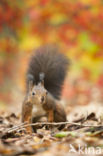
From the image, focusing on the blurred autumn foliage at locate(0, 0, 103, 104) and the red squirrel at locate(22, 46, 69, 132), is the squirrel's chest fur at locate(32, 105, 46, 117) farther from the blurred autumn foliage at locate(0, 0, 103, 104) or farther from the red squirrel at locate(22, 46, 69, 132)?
the blurred autumn foliage at locate(0, 0, 103, 104)

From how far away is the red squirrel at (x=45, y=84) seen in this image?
10.9 ft

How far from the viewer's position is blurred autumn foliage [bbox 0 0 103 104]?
10.1 m

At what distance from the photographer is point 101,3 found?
10.2m

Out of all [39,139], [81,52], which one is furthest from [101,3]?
[39,139]

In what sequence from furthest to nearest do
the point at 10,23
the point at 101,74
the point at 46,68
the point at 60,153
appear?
the point at 10,23
the point at 101,74
the point at 46,68
the point at 60,153

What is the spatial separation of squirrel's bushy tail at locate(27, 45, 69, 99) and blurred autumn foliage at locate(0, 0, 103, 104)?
5.29 metres

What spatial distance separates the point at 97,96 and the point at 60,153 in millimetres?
8472

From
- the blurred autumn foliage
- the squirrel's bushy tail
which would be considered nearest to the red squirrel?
the squirrel's bushy tail

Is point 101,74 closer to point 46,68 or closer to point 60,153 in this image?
point 46,68

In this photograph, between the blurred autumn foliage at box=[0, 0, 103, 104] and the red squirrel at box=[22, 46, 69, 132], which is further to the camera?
the blurred autumn foliage at box=[0, 0, 103, 104]

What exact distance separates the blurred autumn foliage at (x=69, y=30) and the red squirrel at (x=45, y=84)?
17.4 feet

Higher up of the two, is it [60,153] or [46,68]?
[46,68]

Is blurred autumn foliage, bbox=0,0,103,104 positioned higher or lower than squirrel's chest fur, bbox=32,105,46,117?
higher

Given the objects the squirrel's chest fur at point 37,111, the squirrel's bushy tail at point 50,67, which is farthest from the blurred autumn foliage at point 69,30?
the squirrel's chest fur at point 37,111
